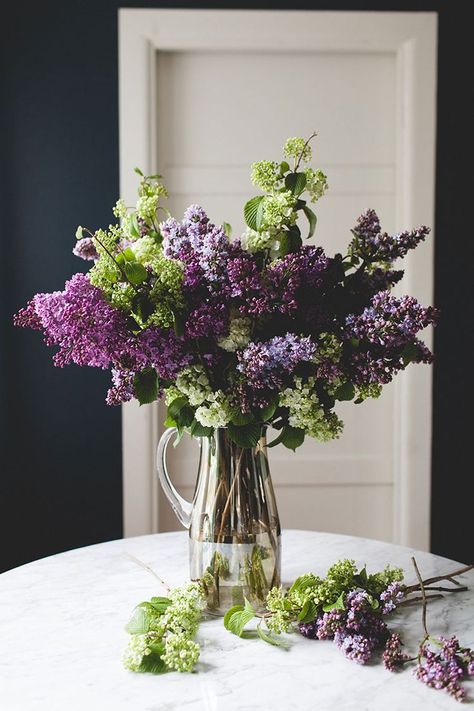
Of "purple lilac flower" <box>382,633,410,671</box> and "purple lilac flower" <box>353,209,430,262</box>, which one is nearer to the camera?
"purple lilac flower" <box>382,633,410,671</box>

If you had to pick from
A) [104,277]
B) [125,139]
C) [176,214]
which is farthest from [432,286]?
[104,277]

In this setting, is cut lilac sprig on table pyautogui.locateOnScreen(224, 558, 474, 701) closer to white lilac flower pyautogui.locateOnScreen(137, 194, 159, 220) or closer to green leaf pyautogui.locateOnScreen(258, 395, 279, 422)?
green leaf pyautogui.locateOnScreen(258, 395, 279, 422)

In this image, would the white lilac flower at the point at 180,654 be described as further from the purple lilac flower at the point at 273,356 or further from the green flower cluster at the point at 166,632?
the purple lilac flower at the point at 273,356

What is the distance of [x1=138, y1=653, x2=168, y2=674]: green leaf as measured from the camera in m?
1.06

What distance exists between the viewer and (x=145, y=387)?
117 centimetres

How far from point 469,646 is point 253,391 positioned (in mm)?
485

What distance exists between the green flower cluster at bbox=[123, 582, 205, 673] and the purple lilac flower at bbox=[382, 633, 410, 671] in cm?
26

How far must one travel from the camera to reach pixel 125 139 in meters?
2.76

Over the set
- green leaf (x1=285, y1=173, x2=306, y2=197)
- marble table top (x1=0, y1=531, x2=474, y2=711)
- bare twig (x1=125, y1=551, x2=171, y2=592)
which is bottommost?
marble table top (x1=0, y1=531, x2=474, y2=711)

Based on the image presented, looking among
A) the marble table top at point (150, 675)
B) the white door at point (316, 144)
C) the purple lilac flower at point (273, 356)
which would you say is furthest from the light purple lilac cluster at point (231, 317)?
the white door at point (316, 144)

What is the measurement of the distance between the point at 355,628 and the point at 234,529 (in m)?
0.24

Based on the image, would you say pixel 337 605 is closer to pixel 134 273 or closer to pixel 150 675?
pixel 150 675

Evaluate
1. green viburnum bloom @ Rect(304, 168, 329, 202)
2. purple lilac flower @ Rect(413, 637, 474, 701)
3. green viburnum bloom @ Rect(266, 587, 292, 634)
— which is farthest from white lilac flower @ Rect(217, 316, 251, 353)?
purple lilac flower @ Rect(413, 637, 474, 701)

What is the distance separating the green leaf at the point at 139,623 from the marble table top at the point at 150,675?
0.10 feet
